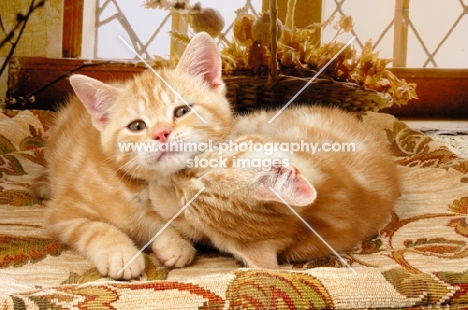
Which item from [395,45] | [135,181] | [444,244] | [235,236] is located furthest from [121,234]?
[395,45]

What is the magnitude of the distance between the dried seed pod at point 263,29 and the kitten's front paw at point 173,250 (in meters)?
0.81

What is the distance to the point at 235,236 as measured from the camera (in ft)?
2.90

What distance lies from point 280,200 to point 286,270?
10 centimetres

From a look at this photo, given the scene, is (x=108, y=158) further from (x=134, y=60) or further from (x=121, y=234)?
(x=134, y=60)

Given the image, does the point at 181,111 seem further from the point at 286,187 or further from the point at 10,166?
the point at 10,166

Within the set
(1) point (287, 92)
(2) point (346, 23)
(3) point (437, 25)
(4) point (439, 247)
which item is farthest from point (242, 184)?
(3) point (437, 25)

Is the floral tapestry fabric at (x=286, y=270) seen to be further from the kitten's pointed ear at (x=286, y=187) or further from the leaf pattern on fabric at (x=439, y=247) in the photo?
the kitten's pointed ear at (x=286, y=187)

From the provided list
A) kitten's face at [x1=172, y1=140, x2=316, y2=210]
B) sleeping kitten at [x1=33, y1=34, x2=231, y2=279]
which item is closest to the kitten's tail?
sleeping kitten at [x1=33, y1=34, x2=231, y2=279]

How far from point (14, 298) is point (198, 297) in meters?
0.22

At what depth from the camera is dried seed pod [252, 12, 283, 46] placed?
5.28ft

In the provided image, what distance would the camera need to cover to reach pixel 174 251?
37.0 inches

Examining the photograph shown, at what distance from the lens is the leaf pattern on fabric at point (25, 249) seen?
0.93 m

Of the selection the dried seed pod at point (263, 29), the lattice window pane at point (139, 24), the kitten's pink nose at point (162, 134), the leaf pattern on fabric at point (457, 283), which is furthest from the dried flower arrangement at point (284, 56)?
the leaf pattern on fabric at point (457, 283)

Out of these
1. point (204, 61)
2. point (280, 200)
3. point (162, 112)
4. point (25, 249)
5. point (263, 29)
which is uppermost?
point (263, 29)
